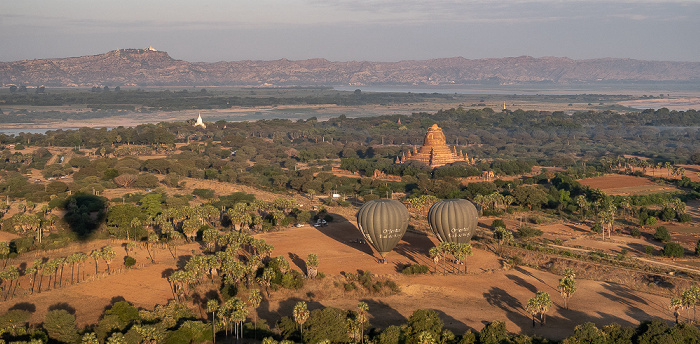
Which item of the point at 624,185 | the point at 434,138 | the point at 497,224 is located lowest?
the point at 624,185

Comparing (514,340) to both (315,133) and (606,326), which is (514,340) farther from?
(315,133)

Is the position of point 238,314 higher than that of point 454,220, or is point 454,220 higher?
point 454,220

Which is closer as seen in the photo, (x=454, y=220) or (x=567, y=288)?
(x=567, y=288)

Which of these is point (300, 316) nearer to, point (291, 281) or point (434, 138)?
point (291, 281)

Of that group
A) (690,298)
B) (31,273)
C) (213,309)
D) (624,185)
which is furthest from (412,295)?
(624,185)

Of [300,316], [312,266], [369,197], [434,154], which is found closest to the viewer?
[300,316]

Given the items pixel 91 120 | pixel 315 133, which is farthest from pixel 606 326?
pixel 91 120

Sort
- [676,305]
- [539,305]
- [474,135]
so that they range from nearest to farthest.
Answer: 1. [676,305]
2. [539,305]
3. [474,135]
